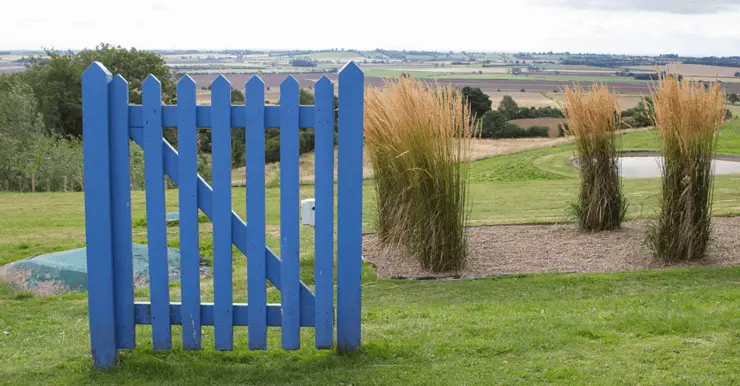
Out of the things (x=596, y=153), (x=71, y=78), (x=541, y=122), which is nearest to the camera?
(x=596, y=153)

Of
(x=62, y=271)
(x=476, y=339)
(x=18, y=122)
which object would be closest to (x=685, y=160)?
(x=476, y=339)

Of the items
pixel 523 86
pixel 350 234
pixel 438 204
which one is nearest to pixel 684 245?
pixel 438 204

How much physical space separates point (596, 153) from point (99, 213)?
6.06 meters

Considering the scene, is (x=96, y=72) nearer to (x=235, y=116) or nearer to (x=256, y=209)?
(x=235, y=116)

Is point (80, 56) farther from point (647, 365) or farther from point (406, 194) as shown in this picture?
point (647, 365)

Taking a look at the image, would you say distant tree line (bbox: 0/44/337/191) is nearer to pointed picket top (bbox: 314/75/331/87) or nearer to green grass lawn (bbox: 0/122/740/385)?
green grass lawn (bbox: 0/122/740/385)

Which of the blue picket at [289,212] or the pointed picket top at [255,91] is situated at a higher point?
the pointed picket top at [255,91]

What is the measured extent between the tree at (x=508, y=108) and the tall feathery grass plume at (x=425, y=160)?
34618 millimetres

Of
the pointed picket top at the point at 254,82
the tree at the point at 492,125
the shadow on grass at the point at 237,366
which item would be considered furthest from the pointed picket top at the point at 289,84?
the tree at the point at 492,125

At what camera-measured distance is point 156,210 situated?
13.7 ft

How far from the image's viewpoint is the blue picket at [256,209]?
404 centimetres

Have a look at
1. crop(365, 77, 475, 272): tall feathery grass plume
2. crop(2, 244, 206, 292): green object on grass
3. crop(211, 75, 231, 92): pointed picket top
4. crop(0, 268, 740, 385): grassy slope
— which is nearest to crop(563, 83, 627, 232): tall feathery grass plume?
crop(365, 77, 475, 272): tall feathery grass plume

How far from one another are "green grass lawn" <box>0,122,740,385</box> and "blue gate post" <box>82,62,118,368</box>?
0.68ft

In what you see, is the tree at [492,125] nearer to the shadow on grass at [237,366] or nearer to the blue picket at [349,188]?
the shadow on grass at [237,366]
